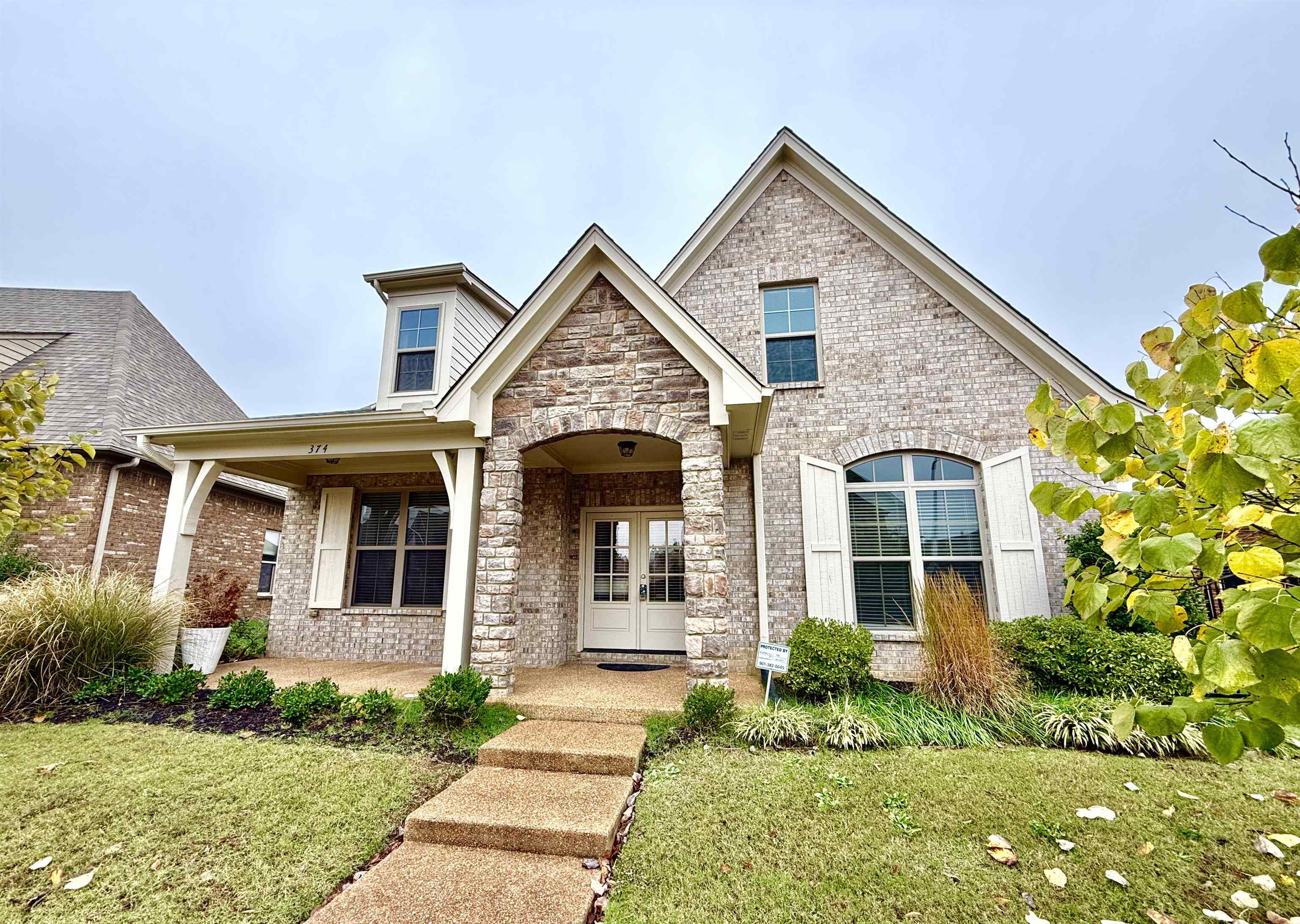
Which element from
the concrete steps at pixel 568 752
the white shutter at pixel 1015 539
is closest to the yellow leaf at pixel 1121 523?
the concrete steps at pixel 568 752

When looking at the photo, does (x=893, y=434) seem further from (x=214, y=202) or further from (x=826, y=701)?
(x=214, y=202)

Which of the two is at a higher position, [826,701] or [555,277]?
[555,277]

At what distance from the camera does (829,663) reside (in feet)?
17.4

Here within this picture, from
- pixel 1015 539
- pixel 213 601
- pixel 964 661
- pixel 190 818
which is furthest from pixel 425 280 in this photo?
pixel 1015 539

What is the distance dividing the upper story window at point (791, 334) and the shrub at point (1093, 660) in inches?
152

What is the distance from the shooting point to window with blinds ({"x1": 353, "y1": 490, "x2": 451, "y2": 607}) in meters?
8.02

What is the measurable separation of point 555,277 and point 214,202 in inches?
1331

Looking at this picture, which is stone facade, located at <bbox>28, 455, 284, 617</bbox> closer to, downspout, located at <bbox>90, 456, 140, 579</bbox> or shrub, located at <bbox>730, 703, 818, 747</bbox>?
downspout, located at <bbox>90, 456, 140, 579</bbox>

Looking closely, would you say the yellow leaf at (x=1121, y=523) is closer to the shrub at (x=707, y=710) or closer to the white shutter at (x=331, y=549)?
the shrub at (x=707, y=710)

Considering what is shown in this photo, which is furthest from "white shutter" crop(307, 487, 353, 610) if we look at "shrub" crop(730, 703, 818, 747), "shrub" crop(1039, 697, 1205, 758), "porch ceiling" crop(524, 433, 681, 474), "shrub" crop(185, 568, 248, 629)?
"shrub" crop(1039, 697, 1205, 758)

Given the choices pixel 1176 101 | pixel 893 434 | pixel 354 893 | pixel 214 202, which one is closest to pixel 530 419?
pixel 354 893

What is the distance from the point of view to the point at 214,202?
93.4 ft

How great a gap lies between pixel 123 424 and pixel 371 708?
8.69 metres

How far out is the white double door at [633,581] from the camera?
7559 mm
